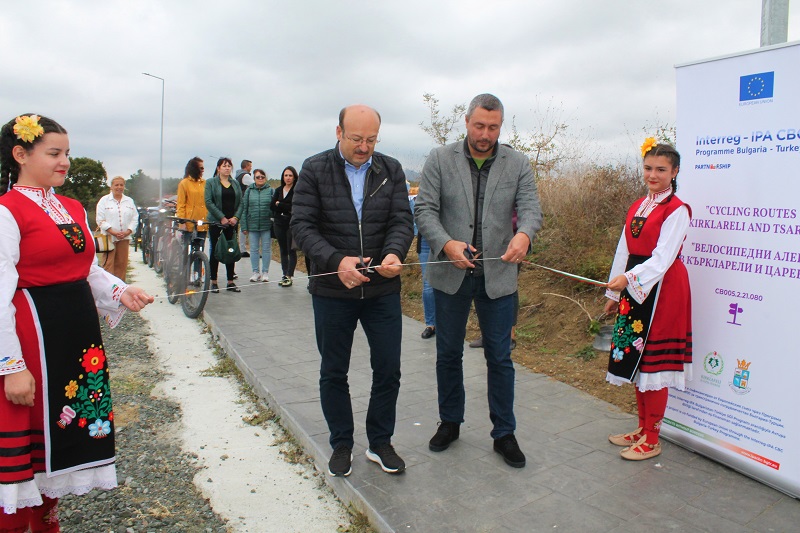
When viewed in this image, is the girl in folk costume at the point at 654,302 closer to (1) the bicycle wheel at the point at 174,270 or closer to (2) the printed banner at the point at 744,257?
(2) the printed banner at the point at 744,257

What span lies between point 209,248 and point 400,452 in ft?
20.9

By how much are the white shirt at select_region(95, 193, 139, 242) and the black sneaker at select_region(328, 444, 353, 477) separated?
6.47m

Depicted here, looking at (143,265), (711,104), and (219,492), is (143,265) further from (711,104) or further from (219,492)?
(711,104)

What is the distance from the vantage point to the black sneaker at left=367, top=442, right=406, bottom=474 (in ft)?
10.7

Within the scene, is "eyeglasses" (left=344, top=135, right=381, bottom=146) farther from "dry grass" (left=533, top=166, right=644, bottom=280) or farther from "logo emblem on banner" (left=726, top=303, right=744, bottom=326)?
"dry grass" (left=533, top=166, right=644, bottom=280)

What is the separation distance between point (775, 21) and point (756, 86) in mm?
555

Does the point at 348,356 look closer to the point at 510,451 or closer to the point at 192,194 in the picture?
the point at 510,451

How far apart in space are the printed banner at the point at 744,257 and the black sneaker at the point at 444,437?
54.8 inches

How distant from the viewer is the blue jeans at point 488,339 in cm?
349

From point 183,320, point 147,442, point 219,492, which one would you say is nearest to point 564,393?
point 219,492

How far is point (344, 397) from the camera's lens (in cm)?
335

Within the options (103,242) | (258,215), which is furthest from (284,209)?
(103,242)

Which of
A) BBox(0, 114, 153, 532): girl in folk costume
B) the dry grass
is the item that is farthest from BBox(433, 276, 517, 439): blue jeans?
the dry grass

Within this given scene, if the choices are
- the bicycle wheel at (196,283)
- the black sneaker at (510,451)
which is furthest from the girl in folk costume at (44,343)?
the bicycle wheel at (196,283)
